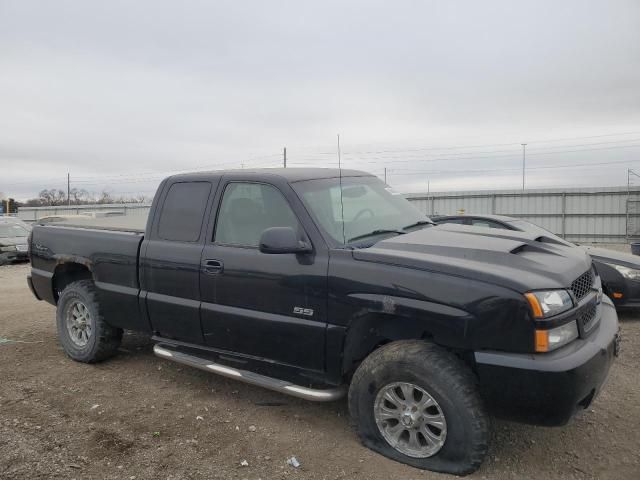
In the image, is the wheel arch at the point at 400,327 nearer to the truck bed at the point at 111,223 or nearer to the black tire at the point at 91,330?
the truck bed at the point at 111,223

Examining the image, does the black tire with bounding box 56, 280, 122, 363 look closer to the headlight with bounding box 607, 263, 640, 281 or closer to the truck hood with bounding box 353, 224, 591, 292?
the truck hood with bounding box 353, 224, 591, 292

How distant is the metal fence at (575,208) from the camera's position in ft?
60.7

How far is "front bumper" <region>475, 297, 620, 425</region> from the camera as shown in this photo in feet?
9.55

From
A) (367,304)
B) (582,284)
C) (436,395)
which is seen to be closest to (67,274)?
(367,304)

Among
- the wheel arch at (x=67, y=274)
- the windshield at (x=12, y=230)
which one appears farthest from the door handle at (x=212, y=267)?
the windshield at (x=12, y=230)

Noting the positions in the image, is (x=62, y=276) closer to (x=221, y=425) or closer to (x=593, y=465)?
(x=221, y=425)

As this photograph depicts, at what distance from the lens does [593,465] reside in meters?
3.31

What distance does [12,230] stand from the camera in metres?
16.5

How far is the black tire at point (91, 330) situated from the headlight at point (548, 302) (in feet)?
13.0

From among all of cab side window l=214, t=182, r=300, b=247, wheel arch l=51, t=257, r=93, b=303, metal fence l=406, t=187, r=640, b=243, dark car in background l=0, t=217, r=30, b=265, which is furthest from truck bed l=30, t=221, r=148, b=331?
metal fence l=406, t=187, r=640, b=243

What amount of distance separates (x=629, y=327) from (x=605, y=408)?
102 inches

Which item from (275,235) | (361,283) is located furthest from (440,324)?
(275,235)

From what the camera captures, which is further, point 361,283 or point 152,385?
point 152,385

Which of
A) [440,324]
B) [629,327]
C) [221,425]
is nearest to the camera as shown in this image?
[440,324]
